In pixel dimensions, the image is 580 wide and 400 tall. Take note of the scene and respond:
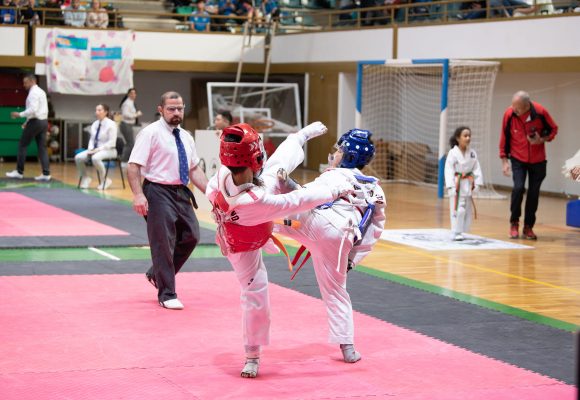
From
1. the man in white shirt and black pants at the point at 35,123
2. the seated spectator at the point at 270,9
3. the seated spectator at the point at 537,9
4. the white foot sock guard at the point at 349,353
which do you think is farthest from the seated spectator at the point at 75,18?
the white foot sock guard at the point at 349,353

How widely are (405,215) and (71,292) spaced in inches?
288

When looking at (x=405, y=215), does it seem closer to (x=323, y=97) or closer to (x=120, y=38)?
(x=323, y=97)

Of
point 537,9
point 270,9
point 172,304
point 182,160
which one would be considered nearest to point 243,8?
point 270,9

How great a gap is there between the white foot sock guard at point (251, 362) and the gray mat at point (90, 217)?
214 inches

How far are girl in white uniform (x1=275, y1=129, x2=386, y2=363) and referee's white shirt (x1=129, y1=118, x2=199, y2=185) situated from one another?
1.91 meters

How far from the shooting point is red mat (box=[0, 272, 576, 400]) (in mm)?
5332

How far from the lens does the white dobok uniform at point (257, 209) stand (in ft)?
17.2

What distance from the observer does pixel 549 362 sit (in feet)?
20.0

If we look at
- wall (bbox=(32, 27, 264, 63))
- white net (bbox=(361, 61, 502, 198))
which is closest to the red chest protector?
white net (bbox=(361, 61, 502, 198))

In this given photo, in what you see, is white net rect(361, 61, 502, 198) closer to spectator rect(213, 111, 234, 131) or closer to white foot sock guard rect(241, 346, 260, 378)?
spectator rect(213, 111, 234, 131)

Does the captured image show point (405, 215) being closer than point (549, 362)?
No

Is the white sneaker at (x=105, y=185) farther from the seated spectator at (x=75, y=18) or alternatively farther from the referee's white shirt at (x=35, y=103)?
the seated spectator at (x=75, y=18)

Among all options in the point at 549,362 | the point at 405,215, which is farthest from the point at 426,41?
the point at 549,362

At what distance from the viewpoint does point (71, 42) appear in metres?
22.1
